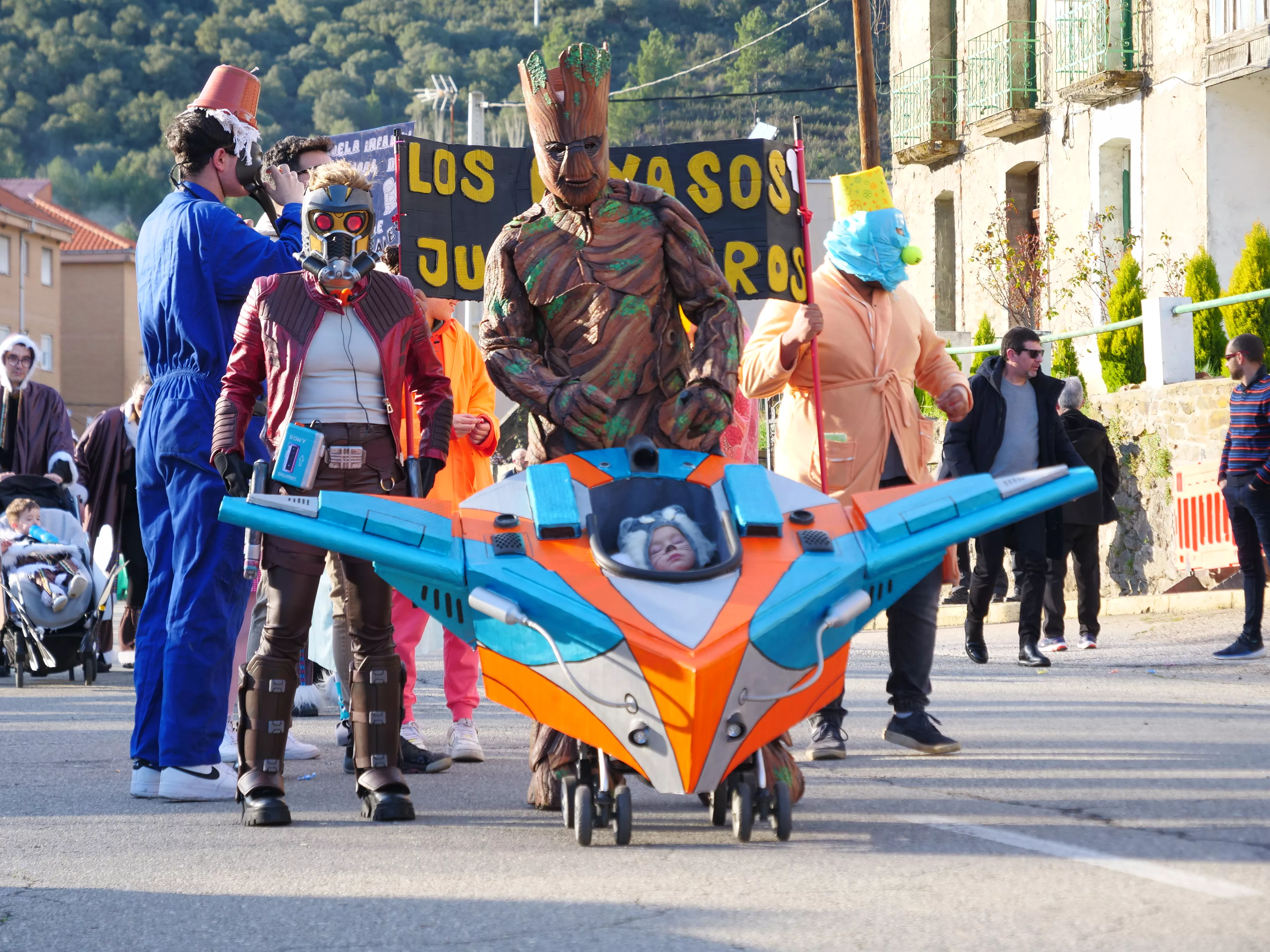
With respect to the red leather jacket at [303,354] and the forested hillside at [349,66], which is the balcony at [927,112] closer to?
the red leather jacket at [303,354]

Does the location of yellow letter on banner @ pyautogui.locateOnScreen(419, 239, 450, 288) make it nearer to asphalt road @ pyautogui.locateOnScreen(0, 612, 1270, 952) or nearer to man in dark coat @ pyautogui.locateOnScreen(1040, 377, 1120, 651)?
asphalt road @ pyautogui.locateOnScreen(0, 612, 1270, 952)

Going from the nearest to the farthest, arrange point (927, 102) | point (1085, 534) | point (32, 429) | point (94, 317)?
1. point (32, 429)
2. point (1085, 534)
3. point (927, 102)
4. point (94, 317)

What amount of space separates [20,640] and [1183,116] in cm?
1585

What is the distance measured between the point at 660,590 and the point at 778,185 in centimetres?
430

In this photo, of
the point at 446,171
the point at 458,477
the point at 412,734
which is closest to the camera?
the point at 412,734

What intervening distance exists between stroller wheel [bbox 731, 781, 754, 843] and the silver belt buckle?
164 centimetres

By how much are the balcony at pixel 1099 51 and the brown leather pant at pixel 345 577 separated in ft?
60.7

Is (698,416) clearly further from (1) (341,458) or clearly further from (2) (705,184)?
(2) (705,184)

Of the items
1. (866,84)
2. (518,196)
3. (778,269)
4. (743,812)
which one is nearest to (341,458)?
(743,812)

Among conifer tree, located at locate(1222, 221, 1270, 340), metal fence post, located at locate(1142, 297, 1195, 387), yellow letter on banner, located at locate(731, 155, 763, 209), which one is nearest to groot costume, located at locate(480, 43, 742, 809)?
yellow letter on banner, located at locate(731, 155, 763, 209)

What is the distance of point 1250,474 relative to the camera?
1058cm

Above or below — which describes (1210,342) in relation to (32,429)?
above

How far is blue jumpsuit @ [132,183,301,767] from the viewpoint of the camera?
5.92 metres

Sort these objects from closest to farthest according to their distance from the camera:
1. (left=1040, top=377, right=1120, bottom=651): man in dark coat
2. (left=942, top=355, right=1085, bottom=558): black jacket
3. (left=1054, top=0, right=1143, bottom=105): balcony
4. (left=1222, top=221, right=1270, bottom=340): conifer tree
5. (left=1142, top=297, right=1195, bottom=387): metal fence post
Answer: (left=942, top=355, right=1085, bottom=558): black jacket < (left=1040, top=377, right=1120, bottom=651): man in dark coat < (left=1142, top=297, right=1195, bottom=387): metal fence post < (left=1222, top=221, right=1270, bottom=340): conifer tree < (left=1054, top=0, right=1143, bottom=105): balcony
